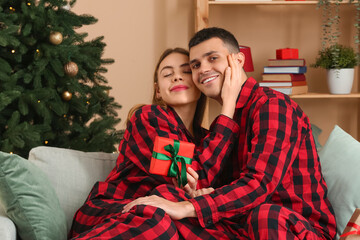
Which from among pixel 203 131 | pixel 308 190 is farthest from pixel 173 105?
pixel 308 190

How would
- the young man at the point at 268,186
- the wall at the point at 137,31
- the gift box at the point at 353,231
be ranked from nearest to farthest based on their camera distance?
the gift box at the point at 353,231, the young man at the point at 268,186, the wall at the point at 137,31

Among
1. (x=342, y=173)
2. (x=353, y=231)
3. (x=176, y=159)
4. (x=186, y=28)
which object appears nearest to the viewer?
(x=353, y=231)

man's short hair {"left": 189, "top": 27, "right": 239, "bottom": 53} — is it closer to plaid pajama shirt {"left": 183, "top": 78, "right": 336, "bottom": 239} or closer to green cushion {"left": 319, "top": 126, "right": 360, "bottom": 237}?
plaid pajama shirt {"left": 183, "top": 78, "right": 336, "bottom": 239}

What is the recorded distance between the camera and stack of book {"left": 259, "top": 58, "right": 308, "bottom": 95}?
3.26 meters

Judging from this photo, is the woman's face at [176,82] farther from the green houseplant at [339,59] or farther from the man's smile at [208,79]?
the green houseplant at [339,59]

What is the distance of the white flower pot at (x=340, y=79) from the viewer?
3.26m

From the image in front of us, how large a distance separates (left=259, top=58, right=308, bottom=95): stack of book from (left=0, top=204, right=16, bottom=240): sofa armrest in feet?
6.87

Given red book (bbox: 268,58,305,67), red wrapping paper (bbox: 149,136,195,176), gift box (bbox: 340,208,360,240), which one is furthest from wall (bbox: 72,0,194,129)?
gift box (bbox: 340,208,360,240)

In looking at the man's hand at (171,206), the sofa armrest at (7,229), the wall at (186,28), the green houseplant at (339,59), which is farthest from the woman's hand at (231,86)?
the wall at (186,28)


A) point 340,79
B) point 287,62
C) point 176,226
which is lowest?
point 176,226

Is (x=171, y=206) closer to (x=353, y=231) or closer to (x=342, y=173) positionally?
(x=353, y=231)

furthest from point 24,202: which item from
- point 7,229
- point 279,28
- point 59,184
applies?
point 279,28

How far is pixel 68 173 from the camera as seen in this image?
1.95m

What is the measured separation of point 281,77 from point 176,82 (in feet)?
4.80
